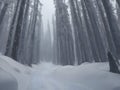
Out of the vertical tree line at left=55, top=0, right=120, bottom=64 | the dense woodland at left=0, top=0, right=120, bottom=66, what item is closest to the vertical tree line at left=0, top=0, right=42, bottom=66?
the dense woodland at left=0, top=0, right=120, bottom=66

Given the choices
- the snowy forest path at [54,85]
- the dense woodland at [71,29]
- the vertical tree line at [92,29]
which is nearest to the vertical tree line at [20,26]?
the dense woodland at [71,29]

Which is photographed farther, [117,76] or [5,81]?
[117,76]

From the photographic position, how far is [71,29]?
25.5m

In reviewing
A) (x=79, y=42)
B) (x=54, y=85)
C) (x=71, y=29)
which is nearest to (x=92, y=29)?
(x=79, y=42)

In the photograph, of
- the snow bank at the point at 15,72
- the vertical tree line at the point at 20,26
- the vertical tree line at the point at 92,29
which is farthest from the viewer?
the vertical tree line at the point at 20,26

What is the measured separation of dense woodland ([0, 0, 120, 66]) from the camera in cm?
1102

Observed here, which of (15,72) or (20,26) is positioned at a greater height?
(20,26)

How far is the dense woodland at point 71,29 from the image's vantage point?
11.0 meters

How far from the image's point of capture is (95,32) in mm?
14008

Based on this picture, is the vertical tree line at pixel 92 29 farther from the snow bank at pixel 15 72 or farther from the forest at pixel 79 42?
the snow bank at pixel 15 72

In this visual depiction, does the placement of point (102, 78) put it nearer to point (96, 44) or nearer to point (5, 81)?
point (5, 81)

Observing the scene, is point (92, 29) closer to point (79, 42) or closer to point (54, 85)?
point (79, 42)

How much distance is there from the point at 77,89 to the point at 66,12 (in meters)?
18.9

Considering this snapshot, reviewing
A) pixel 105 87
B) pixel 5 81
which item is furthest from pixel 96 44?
pixel 5 81
